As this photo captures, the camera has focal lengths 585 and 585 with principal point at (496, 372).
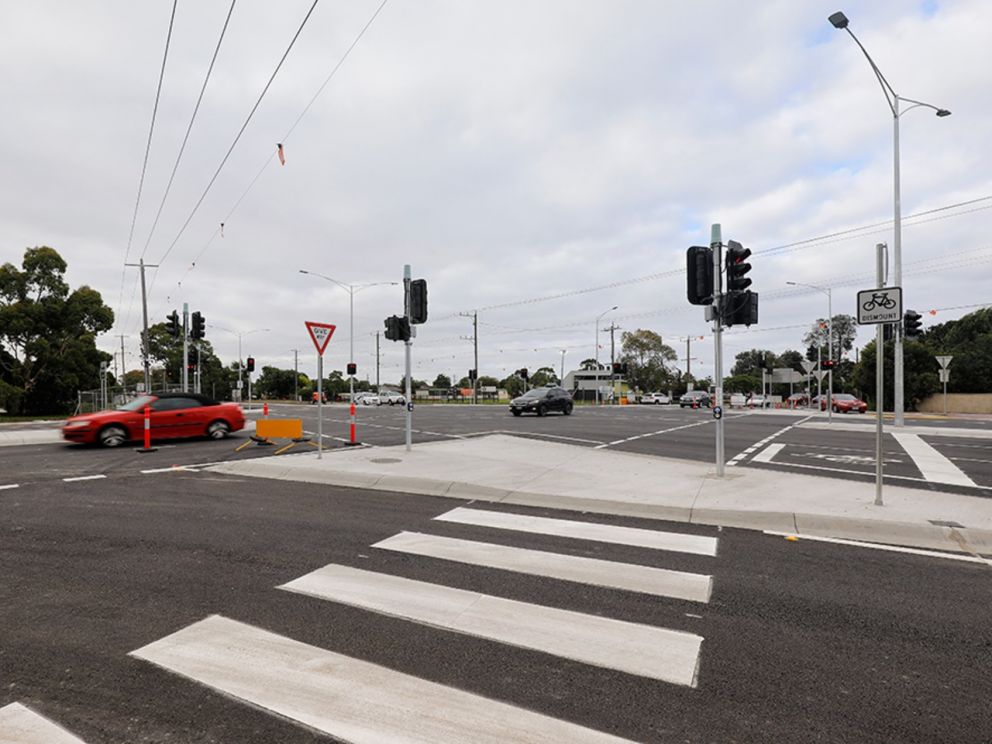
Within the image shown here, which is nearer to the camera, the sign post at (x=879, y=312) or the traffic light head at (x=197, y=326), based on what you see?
the sign post at (x=879, y=312)

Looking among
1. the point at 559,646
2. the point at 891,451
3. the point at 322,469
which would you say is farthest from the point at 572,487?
the point at 891,451

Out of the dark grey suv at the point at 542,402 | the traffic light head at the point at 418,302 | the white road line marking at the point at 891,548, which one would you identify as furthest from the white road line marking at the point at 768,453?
the dark grey suv at the point at 542,402

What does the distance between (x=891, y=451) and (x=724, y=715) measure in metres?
14.7

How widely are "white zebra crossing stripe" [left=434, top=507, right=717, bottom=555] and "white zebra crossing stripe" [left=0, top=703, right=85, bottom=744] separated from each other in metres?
4.39

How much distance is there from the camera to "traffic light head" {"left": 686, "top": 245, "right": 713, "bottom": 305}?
9.97 metres

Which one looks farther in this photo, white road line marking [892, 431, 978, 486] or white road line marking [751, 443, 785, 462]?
white road line marking [751, 443, 785, 462]

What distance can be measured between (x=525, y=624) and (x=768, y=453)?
12049 millimetres

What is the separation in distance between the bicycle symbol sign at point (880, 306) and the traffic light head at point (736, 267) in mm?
2332

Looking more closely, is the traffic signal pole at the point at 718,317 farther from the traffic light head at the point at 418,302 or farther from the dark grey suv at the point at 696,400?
the dark grey suv at the point at 696,400

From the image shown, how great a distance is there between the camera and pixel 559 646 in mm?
3613

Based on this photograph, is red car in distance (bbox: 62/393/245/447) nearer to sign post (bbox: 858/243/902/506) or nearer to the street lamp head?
sign post (bbox: 858/243/902/506)

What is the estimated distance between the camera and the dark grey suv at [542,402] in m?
31.4

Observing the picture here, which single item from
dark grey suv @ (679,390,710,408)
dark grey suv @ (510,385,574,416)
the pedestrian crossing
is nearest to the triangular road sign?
the pedestrian crossing

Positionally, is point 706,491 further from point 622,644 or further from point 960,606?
point 622,644
